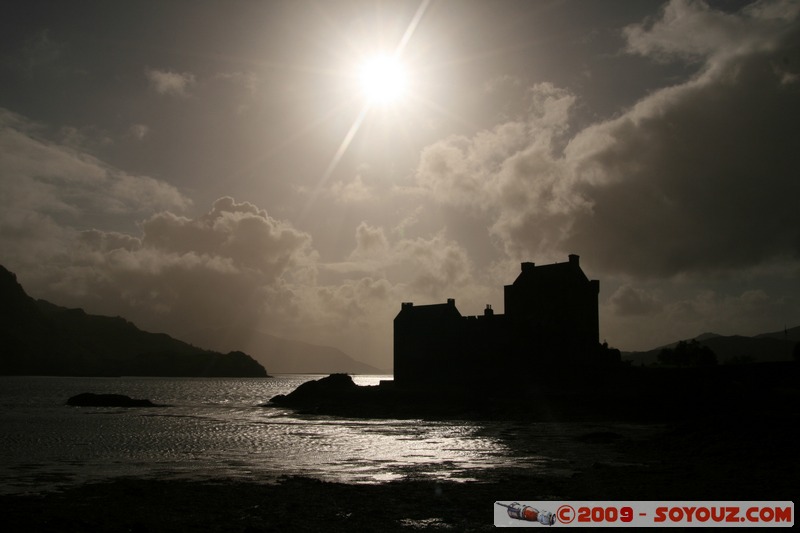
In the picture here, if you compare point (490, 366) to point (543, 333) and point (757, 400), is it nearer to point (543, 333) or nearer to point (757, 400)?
point (543, 333)

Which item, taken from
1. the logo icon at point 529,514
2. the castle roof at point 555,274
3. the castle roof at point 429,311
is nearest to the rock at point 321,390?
the castle roof at point 429,311

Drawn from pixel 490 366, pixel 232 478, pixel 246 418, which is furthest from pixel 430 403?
pixel 232 478

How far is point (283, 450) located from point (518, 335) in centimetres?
3954

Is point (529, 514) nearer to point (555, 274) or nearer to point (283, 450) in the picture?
point (283, 450)

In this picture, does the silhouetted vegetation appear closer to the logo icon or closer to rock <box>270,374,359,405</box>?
rock <box>270,374,359,405</box>

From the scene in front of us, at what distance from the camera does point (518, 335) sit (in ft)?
240

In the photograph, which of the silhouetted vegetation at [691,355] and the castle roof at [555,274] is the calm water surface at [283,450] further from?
the silhouetted vegetation at [691,355]

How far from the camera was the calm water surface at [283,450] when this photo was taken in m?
28.1

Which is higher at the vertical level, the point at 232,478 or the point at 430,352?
the point at 430,352

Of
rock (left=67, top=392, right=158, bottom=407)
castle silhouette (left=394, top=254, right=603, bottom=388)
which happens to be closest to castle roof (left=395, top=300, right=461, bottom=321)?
castle silhouette (left=394, top=254, right=603, bottom=388)

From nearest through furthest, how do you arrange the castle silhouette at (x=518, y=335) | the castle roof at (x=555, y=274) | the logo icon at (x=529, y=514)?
the logo icon at (x=529, y=514), the castle silhouette at (x=518, y=335), the castle roof at (x=555, y=274)

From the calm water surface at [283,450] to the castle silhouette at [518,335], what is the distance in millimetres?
17172

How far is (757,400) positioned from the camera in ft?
173

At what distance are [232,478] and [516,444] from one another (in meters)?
17.3
